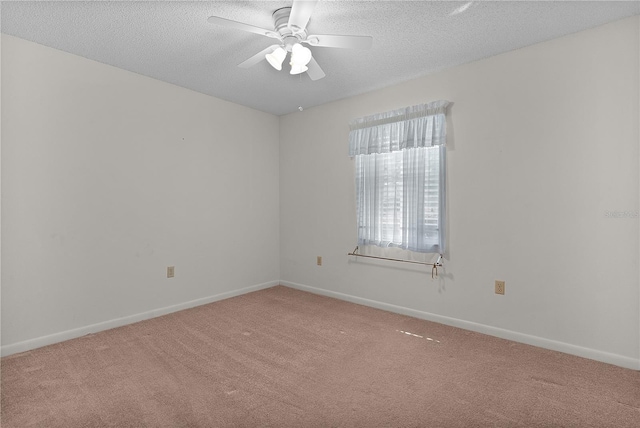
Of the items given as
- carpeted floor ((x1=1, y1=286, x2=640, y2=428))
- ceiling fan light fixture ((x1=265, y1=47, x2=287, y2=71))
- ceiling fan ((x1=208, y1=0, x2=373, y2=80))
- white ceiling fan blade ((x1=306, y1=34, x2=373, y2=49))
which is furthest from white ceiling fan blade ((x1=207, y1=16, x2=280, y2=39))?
carpeted floor ((x1=1, y1=286, x2=640, y2=428))

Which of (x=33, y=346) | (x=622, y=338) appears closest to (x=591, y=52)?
(x=622, y=338)

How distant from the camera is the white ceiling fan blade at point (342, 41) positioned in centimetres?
200

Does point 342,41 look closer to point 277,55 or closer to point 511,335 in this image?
point 277,55

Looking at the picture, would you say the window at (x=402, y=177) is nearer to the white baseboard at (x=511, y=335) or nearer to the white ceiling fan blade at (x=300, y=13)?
the white baseboard at (x=511, y=335)

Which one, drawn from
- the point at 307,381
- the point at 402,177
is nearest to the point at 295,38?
the point at 402,177

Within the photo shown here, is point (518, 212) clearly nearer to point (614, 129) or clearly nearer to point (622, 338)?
point (614, 129)

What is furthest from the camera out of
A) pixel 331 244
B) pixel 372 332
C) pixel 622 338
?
pixel 331 244

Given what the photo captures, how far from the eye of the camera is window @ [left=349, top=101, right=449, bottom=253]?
10.0 feet

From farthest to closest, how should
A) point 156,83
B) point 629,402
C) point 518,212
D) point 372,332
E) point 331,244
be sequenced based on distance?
point 331,244 → point 156,83 → point 372,332 → point 518,212 → point 629,402

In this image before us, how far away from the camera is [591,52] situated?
234 cm

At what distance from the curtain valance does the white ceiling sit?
36 cm

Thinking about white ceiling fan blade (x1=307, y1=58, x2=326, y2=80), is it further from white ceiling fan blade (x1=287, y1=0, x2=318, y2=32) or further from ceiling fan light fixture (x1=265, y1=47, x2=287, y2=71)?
white ceiling fan blade (x1=287, y1=0, x2=318, y2=32)

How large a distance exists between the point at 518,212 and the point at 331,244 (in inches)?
79.4

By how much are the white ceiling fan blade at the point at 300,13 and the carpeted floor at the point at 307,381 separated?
7.16ft
